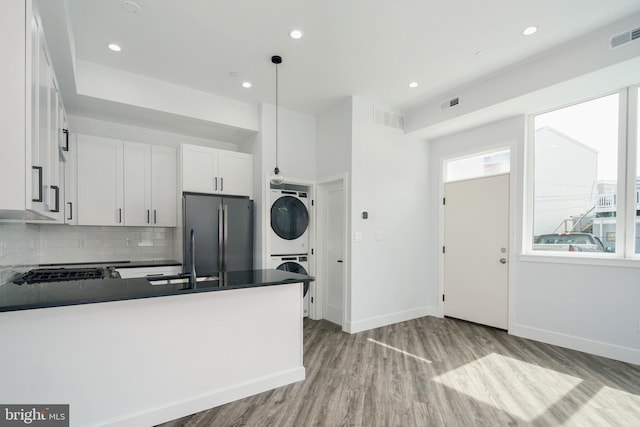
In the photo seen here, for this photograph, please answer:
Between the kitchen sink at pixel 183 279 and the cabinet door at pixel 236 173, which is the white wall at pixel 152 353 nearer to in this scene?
the kitchen sink at pixel 183 279

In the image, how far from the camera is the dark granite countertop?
5.58 feet

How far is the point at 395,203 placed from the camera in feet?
14.9

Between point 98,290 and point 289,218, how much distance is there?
2.74m

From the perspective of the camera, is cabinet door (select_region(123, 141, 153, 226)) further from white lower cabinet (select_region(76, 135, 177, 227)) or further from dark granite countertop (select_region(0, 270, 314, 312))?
dark granite countertop (select_region(0, 270, 314, 312))

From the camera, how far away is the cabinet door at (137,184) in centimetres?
397

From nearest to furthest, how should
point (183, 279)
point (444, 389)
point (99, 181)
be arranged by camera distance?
1. point (444, 389)
2. point (183, 279)
3. point (99, 181)

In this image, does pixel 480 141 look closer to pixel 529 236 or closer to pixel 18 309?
pixel 529 236

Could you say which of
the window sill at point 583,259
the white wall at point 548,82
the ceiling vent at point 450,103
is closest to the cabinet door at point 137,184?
the white wall at point 548,82

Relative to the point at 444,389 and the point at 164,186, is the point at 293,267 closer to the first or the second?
the point at 164,186

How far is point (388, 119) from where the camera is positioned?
448cm

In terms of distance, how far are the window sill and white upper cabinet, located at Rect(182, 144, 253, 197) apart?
387cm

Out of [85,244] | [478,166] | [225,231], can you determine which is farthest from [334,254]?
[85,244]

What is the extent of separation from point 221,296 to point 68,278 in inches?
59.4

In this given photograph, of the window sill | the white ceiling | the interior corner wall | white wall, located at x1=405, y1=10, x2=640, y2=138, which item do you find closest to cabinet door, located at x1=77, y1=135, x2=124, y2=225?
the white ceiling
